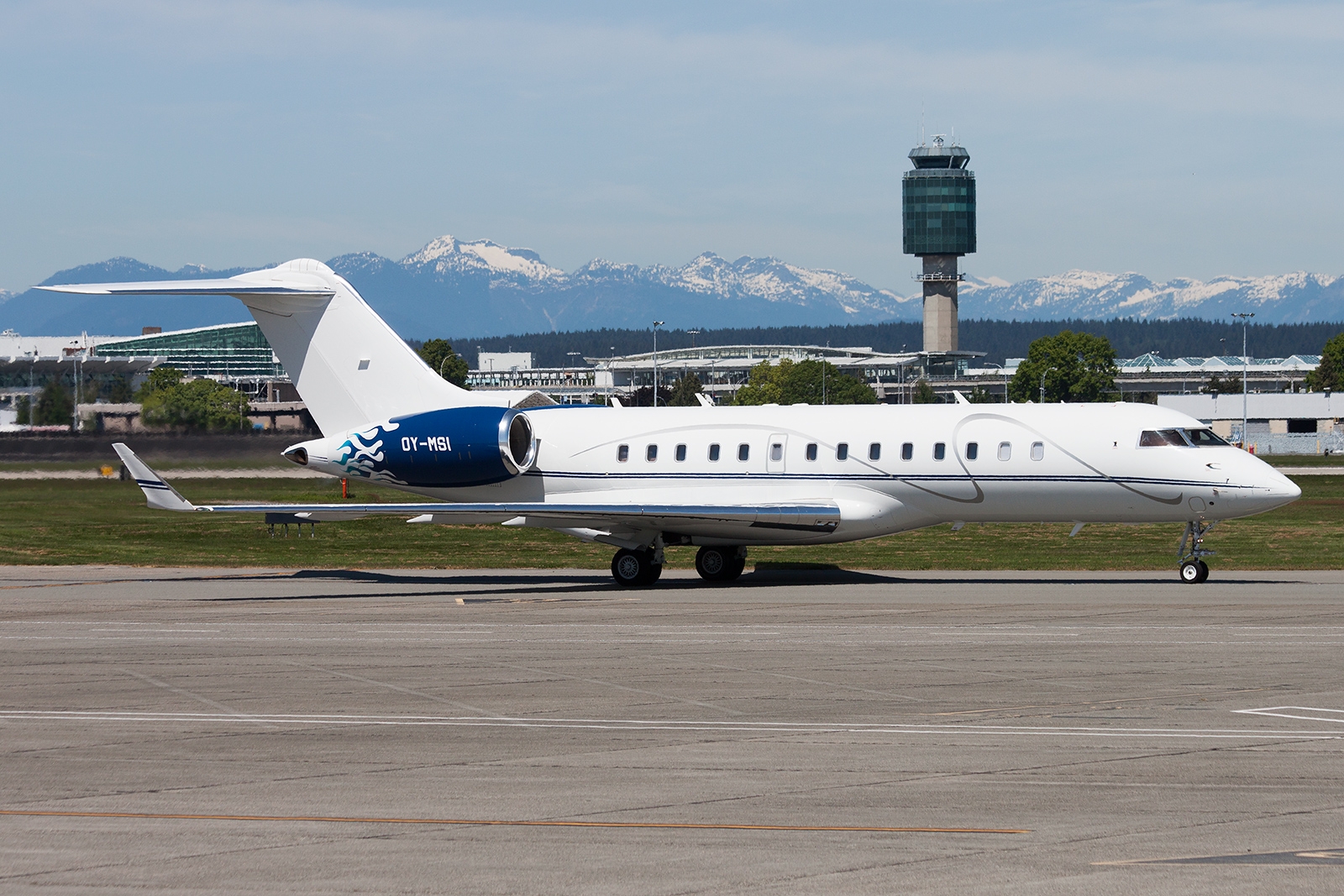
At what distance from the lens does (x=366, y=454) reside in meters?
32.3

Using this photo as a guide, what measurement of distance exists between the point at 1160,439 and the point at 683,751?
728 inches

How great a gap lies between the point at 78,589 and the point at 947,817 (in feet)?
80.4

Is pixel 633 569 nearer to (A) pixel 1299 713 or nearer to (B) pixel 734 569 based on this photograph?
(B) pixel 734 569

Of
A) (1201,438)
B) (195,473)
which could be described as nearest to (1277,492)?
(1201,438)

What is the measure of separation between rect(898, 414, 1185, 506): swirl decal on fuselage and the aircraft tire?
572 centimetres

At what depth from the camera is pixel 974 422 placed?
97.7 ft

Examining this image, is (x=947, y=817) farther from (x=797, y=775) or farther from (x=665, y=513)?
(x=665, y=513)

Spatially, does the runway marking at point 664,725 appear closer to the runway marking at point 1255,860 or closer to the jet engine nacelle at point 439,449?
the runway marking at point 1255,860

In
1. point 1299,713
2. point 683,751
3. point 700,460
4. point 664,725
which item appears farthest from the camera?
point 700,460

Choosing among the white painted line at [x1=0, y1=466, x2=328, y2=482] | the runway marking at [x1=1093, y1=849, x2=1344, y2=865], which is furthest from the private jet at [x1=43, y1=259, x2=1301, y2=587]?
the runway marking at [x1=1093, y1=849, x2=1344, y2=865]

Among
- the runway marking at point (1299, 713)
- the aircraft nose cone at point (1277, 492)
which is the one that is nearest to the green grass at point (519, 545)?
the aircraft nose cone at point (1277, 492)

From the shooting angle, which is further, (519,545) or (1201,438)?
(519,545)

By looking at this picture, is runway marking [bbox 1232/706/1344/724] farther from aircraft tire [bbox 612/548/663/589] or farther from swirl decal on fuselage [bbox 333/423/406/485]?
swirl decal on fuselage [bbox 333/423/406/485]

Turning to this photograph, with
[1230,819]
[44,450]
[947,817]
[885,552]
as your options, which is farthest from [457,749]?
[44,450]
